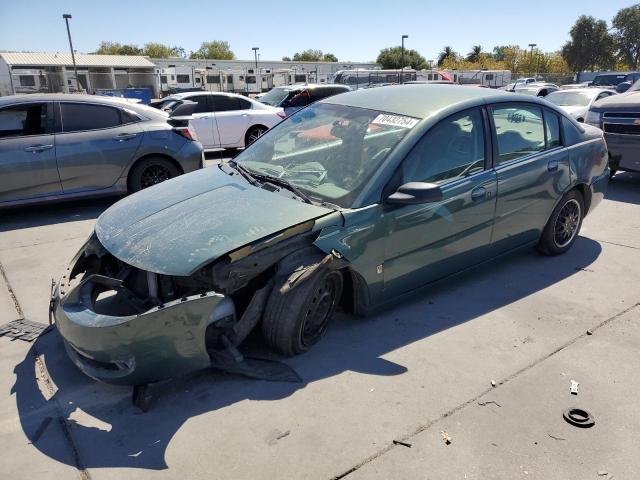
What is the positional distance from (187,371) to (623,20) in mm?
74441

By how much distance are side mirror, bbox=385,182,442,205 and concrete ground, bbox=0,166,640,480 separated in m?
0.96

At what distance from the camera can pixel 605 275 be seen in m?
4.47

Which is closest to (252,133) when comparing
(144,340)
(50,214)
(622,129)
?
(50,214)

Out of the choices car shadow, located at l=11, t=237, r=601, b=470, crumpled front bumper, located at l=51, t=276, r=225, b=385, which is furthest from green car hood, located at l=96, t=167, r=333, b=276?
car shadow, located at l=11, t=237, r=601, b=470

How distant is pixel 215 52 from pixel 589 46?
64.1 m

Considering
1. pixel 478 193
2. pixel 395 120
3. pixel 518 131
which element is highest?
pixel 395 120

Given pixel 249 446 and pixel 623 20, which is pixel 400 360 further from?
pixel 623 20

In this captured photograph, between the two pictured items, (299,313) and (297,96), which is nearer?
(299,313)

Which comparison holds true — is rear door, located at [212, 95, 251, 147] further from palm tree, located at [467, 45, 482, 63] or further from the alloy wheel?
palm tree, located at [467, 45, 482, 63]

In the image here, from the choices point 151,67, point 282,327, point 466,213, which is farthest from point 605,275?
point 151,67

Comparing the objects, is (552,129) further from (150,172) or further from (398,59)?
(398,59)

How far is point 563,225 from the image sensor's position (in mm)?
4754

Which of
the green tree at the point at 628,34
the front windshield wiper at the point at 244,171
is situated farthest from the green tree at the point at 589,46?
the front windshield wiper at the point at 244,171

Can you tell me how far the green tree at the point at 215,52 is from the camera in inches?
3718
